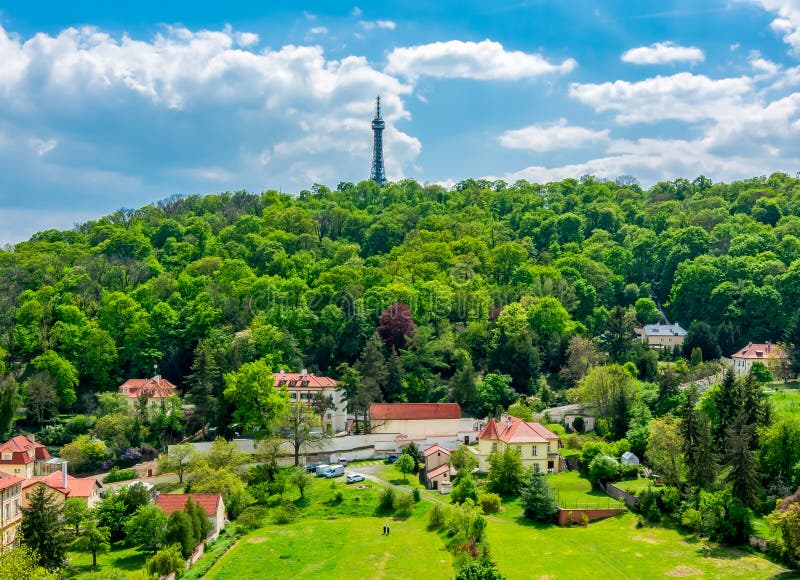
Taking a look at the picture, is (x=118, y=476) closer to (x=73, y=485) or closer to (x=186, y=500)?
(x=73, y=485)

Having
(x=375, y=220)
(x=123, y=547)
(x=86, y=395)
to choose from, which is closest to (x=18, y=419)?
(x=86, y=395)

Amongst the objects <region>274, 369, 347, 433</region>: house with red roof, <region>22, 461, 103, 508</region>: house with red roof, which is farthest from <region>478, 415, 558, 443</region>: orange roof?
<region>22, 461, 103, 508</region>: house with red roof

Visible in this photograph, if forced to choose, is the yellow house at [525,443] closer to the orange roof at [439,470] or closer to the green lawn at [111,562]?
the orange roof at [439,470]

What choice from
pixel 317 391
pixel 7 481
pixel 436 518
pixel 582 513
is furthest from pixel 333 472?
pixel 7 481

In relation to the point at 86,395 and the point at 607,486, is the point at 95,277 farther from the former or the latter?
the point at 607,486

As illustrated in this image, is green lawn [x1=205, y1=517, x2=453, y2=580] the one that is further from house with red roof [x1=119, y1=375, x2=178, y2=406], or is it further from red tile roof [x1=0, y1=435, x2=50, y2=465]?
house with red roof [x1=119, y1=375, x2=178, y2=406]

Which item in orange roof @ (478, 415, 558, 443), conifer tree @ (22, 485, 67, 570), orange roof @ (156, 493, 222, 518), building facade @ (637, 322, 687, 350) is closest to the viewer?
conifer tree @ (22, 485, 67, 570)

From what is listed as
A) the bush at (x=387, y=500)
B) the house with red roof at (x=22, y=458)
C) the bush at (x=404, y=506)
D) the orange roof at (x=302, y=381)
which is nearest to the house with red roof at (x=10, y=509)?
the house with red roof at (x=22, y=458)
